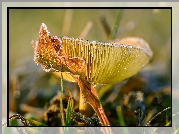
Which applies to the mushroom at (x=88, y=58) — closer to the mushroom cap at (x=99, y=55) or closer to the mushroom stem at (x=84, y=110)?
the mushroom cap at (x=99, y=55)

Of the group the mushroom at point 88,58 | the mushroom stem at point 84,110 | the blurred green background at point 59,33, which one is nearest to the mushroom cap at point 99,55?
the mushroom at point 88,58

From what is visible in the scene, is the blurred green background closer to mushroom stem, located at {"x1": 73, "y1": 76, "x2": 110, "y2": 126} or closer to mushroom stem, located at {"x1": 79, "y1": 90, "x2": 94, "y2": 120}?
mushroom stem, located at {"x1": 79, "y1": 90, "x2": 94, "y2": 120}

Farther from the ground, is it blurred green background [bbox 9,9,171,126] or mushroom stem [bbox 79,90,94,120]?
blurred green background [bbox 9,9,171,126]

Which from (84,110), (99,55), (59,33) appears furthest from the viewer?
(59,33)

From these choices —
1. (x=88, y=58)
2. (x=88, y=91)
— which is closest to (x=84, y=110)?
(x=88, y=91)

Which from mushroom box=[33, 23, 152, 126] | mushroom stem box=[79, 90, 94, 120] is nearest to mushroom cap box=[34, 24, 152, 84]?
mushroom box=[33, 23, 152, 126]

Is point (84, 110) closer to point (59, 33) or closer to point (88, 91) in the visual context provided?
point (88, 91)

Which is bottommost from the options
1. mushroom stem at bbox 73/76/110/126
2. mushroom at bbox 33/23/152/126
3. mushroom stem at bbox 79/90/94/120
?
mushroom stem at bbox 79/90/94/120

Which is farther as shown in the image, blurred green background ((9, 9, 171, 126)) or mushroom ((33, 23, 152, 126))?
blurred green background ((9, 9, 171, 126))

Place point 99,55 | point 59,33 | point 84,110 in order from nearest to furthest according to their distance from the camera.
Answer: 1. point 99,55
2. point 84,110
3. point 59,33
